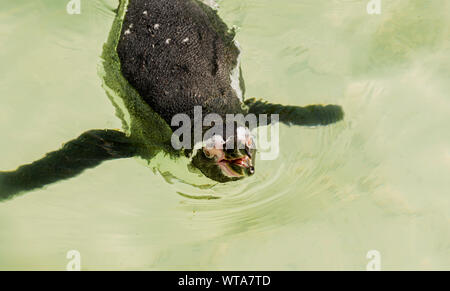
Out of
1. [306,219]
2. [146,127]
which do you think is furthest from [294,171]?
[146,127]

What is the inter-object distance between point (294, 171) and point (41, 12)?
2.51 meters

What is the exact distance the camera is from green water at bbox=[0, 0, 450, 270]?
9.64ft

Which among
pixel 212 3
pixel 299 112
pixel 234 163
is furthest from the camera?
pixel 212 3

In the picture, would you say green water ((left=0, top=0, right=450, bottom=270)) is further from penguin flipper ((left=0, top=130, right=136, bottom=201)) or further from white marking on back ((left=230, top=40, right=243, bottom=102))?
white marking on back ((left=230, top=40, right=243, bottom=102))

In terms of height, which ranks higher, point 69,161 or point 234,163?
point 69,161

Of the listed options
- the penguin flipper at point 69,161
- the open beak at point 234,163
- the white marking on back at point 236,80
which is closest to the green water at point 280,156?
the penguin flipper at point 69,161

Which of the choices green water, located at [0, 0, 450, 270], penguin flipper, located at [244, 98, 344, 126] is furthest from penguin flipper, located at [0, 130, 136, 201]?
penguin flipper, located at [244, 98, 344, 126]

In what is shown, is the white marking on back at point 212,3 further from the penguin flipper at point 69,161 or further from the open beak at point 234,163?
the open beak at point 234,163

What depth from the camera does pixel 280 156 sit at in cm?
325

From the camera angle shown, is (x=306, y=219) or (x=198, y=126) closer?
(x=198, y=126)

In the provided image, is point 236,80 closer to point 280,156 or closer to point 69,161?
point 280,156

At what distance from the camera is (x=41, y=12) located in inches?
150

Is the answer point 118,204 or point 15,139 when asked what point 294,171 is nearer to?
point 118,204

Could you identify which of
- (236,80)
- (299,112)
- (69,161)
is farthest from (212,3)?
(69,161)
